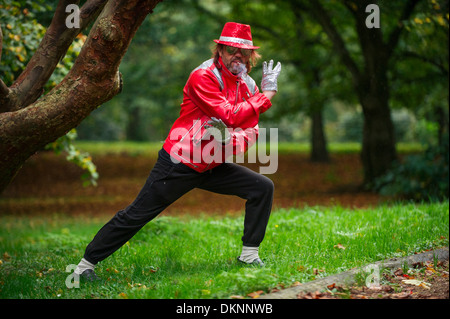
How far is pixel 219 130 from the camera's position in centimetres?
389

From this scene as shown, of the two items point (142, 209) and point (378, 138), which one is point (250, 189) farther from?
point (378, 138)

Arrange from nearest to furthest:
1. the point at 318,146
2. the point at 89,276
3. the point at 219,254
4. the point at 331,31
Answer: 1. the point at 89,276
2. the point at 219,254
3. the point at 331,31
4. the point at 318,146

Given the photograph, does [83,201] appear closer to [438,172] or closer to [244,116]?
[438,172]

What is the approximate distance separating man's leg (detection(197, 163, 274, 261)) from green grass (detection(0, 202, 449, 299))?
301 millimetres

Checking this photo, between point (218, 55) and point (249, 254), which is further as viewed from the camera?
point (249, 254)

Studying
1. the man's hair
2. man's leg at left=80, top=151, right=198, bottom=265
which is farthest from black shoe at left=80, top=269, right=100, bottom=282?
the man's hair

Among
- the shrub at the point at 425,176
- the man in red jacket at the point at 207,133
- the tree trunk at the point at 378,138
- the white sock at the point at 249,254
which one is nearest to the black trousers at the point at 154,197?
the man in red jacket at the point at 207,133

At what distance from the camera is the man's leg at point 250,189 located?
4.26 meters

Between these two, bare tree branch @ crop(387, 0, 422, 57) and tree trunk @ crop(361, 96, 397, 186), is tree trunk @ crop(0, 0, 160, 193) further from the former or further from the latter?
tree trunk @ crop(361, 96, 397, 186)

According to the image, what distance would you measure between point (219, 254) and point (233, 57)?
2003 mm

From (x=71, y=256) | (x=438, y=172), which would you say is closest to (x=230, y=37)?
(x=71, y=256)

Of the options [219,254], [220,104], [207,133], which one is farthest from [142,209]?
[219,254]

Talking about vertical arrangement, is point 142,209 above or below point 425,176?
above

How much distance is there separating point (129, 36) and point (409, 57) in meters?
9.43
